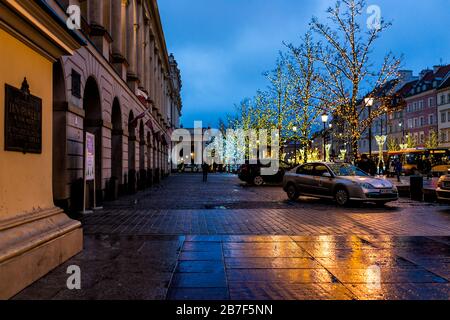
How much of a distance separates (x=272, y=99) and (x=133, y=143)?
20.4 m

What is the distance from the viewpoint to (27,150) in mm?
5336

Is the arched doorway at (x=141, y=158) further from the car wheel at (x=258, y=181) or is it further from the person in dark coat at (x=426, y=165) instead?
the person in dark coat at (x=426, y=165)

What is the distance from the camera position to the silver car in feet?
45.9

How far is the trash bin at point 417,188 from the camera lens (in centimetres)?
1662

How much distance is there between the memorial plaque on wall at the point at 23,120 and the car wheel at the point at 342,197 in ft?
36.0

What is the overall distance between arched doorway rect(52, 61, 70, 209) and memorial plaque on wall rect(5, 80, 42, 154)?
616cm

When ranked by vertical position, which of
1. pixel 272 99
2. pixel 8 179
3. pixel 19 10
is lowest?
pixel 8 179

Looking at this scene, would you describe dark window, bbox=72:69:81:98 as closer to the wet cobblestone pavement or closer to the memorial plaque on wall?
the wet cobblestone pavement

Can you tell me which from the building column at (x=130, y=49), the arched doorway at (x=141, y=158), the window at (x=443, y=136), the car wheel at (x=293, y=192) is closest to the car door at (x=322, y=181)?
the car wheel at (x=293, y=192)

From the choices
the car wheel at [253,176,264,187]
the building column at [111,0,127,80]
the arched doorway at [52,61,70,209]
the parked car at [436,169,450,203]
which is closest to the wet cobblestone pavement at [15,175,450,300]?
the parked car at [436,169,450,203]

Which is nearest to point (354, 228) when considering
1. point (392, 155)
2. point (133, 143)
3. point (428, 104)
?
point (133, 143)
